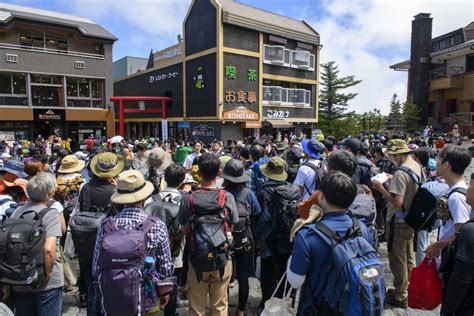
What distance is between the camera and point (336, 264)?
6.31 ft

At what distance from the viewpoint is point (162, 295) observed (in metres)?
2.46

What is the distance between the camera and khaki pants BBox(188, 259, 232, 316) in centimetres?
296

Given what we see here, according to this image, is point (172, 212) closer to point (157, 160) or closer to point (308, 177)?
point (157, 160)

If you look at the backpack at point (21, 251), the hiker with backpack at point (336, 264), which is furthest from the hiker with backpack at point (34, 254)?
the hiker with backpack at point (336, 264)

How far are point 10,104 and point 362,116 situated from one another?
98.0ft

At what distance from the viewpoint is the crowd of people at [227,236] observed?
2025 millimetres

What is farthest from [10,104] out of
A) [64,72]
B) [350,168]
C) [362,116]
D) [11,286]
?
[362,116]

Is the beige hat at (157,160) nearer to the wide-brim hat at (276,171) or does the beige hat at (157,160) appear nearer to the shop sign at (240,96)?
the wide-brim hat at (276,171)

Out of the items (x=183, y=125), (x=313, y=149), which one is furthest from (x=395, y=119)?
(x=313, y=149)

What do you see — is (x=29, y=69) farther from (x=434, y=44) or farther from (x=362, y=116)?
(x=434, y=44)

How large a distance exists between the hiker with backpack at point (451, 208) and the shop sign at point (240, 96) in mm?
15734

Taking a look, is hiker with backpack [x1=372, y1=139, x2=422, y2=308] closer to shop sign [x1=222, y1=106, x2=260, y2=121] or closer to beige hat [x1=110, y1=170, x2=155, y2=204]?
beige hat [x1=110, y1=170, x2=155, y2=204]

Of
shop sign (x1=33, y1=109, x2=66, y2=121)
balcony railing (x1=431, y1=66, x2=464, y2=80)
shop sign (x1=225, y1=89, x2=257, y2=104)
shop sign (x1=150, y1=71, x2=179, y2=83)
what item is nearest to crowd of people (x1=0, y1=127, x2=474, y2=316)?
shop sign (x1=225, y1=89, x2=257, y2=104)

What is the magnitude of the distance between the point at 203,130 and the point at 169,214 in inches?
640
